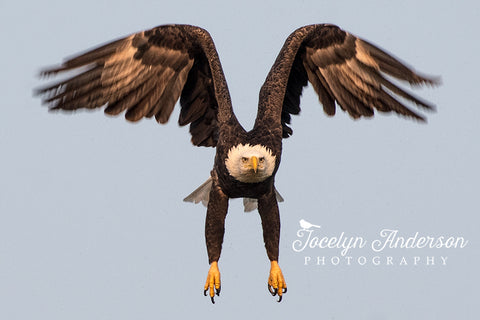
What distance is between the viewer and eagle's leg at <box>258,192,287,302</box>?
931 cm

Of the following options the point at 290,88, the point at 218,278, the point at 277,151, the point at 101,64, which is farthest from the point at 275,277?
the point at 101,64

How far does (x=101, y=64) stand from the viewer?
31.3 ft

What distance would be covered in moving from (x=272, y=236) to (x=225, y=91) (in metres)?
1.35

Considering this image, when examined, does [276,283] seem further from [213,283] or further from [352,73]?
[352,73]

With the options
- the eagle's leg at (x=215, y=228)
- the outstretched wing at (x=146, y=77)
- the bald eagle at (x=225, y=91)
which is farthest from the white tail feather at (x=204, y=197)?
the eagle's leg at (x=215, y=228)

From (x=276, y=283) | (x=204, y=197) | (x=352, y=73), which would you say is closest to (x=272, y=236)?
(x=276, y=283)

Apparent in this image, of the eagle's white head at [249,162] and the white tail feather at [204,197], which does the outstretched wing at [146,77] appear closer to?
the eagle's white head at [249,162]

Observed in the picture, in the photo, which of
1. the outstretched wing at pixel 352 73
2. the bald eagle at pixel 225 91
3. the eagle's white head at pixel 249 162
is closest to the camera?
the eagle's white head at pixel 249 162

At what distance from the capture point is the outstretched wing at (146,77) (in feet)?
30.9

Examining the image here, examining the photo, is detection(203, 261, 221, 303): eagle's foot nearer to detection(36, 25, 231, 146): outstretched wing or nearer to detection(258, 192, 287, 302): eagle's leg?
detection(258, 192, 287, 302): eagle's leg

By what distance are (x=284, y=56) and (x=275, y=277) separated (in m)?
1.96

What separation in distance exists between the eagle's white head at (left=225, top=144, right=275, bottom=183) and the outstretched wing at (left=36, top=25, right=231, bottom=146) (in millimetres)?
547

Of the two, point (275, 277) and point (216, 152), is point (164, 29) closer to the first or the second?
point (216, 152)

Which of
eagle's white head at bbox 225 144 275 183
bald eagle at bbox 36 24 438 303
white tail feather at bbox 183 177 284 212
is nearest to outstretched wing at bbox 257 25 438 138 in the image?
bald eagle at bbox 36 24 438 303
